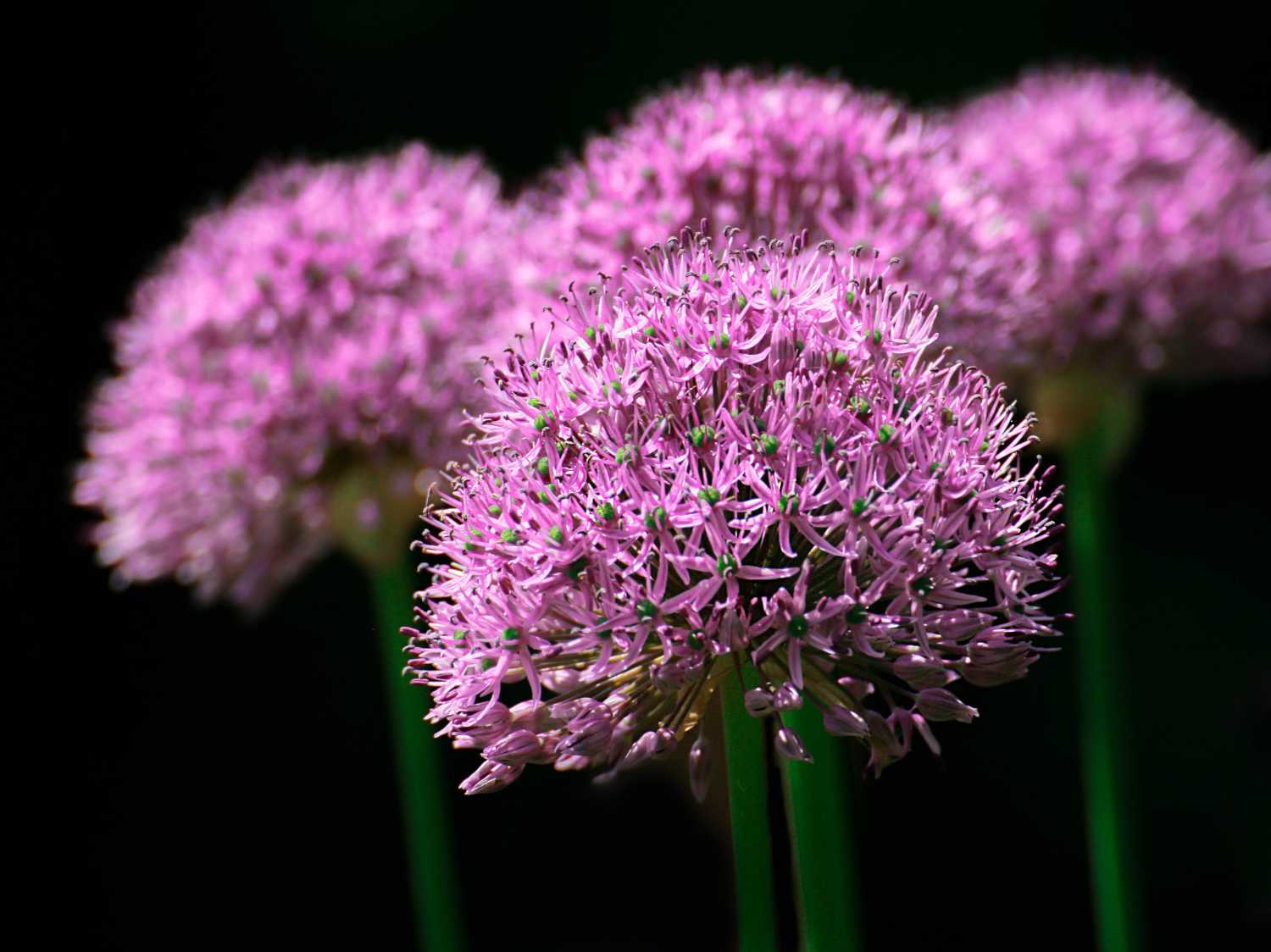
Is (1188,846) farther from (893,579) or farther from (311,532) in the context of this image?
(893,579)

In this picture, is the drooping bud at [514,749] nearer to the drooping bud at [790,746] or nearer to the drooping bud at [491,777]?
the drooping bud at [491,777]

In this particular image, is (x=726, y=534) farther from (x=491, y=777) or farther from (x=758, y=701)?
(x=491, y=777)

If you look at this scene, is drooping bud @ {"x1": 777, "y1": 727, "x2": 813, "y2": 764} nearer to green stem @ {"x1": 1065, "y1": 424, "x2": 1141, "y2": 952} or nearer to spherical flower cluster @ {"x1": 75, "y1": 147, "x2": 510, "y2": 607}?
spherical flower cluster @ {"x1": 75, "y1": 147, "x2": 510, "y2": 607}

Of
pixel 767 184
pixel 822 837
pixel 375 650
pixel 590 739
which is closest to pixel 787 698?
pixel 590 739

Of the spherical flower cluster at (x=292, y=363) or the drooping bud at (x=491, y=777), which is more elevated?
the spherical flower cluster at (x=292, y=363)

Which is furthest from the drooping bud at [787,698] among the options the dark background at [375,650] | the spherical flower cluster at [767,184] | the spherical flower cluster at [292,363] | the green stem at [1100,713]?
the dark background at [375,650]

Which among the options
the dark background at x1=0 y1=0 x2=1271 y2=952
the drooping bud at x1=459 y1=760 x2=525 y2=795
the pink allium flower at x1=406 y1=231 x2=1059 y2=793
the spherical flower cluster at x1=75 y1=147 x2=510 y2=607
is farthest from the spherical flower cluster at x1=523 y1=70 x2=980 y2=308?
the dark background at x1=0 y1=0 x2=1271 y2=952
